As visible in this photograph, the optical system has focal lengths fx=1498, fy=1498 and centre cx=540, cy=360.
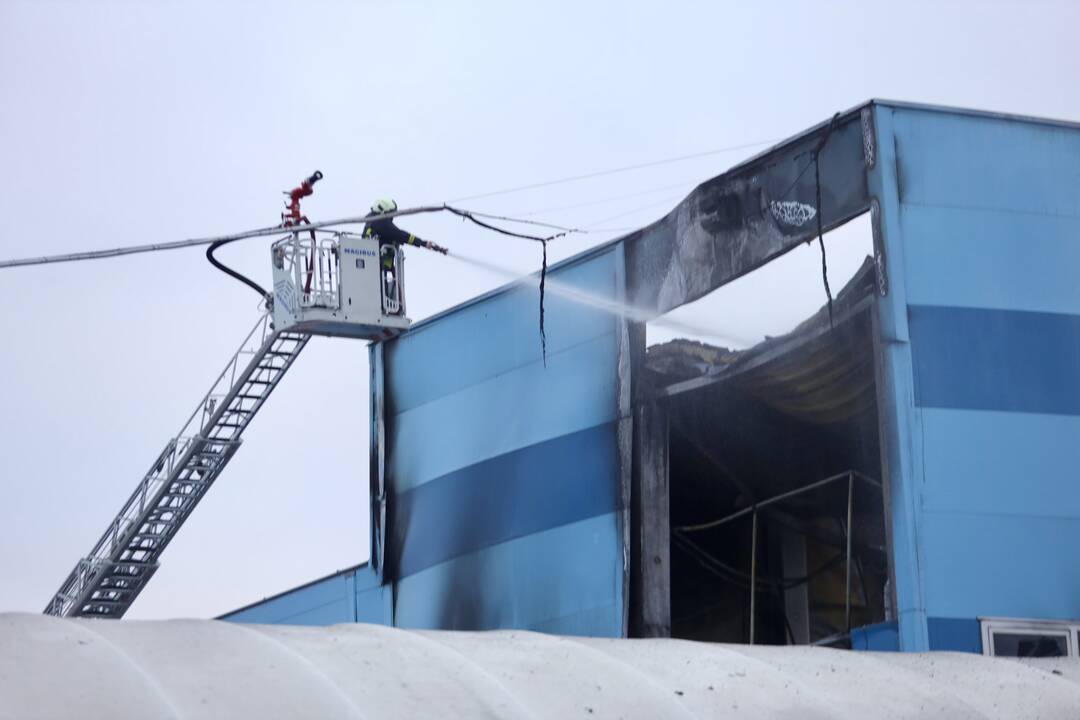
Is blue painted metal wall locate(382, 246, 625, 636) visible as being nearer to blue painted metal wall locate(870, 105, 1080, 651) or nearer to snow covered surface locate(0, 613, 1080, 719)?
blue painted metal wall locate(870, 105, 1080, 651)

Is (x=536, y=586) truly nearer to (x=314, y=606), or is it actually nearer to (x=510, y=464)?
(x=510, y=464)

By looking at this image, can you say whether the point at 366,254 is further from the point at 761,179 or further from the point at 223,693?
the point at 223,693

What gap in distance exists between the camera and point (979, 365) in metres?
19.7

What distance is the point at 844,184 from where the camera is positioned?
2045 cm

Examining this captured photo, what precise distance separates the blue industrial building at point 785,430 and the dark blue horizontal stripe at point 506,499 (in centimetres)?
4

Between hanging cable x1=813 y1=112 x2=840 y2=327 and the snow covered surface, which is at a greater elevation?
hanging cable x1=813 y1=112 x2=840 y2=327

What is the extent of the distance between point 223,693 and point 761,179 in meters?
14.3

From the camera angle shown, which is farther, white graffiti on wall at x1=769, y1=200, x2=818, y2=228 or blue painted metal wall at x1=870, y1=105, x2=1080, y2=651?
white graffiti on wall at x1=769, y1=200, x2=818, y2=228

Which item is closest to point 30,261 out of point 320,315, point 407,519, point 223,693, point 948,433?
point 223,693

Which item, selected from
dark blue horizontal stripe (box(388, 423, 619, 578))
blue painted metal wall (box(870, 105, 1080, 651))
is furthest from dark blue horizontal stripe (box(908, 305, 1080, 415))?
dark blue horizontal stripe (box(388, 423, 619, 578))

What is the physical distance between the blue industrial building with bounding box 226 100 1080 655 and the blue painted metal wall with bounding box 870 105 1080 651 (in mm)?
34

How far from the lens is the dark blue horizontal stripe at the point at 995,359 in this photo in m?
19.5

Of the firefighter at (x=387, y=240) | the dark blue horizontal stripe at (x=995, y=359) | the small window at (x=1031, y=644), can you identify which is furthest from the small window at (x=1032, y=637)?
the firefighter at (x=387, y=240)

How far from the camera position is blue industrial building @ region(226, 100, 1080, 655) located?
19172 mm
